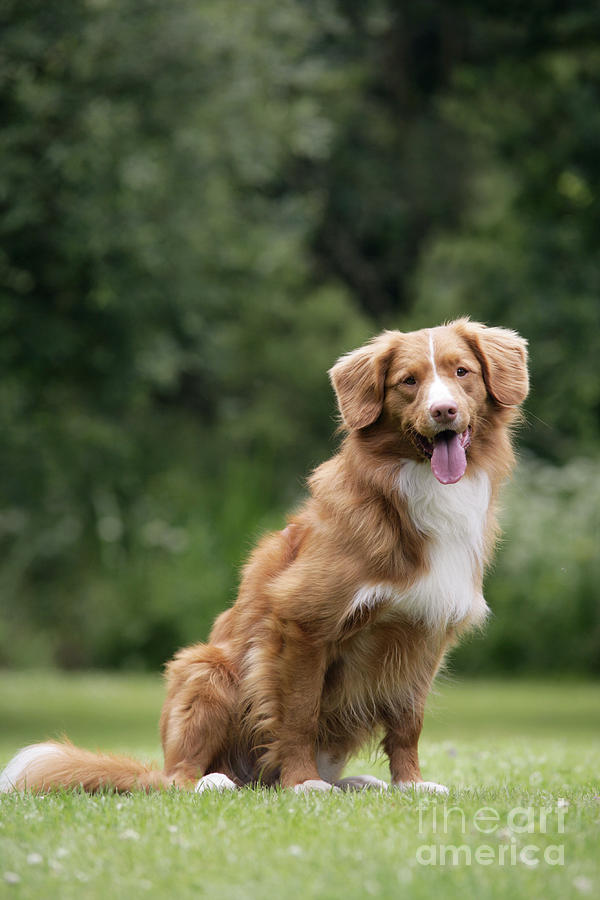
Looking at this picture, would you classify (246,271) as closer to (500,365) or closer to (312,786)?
(500,365)

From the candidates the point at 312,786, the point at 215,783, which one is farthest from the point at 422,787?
the point at 215,783

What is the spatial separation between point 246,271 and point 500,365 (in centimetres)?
1256

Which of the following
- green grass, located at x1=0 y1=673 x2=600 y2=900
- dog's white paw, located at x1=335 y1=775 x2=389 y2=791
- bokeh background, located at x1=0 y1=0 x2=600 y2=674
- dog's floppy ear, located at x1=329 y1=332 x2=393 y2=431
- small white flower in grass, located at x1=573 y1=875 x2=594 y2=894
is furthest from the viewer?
bokeh background, located at x1=0 y1=0 x2=600 y2=674

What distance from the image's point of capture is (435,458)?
5328 mm

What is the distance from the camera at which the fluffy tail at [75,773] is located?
550 centimetres

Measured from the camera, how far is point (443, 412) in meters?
5.18

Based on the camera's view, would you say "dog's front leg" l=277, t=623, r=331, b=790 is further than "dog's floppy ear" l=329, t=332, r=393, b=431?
No

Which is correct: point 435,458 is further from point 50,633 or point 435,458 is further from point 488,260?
point 488,260

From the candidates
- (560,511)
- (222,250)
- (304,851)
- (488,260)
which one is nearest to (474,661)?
(560,511)

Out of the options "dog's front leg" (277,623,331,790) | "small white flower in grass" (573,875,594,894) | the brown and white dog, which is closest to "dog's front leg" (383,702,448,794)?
the brown and white dog

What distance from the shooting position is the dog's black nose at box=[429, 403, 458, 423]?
5180 millimetres

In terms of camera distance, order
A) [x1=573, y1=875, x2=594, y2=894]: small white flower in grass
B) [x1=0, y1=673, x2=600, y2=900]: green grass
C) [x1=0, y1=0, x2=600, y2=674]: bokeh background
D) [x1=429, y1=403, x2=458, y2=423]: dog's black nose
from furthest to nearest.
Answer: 1. [x1=0, y1=0, x2=600, y2=674]: bokeh background
2. [x1=429, y1=403, x2=458, y2=423]: dog's black nose
3. [x1=0, y1=673, x2=600, y2=900]: green grass
4. [x1=573, y1=875, x2=594, y2=894]: small white flower in grass

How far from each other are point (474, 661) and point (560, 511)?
2477mm

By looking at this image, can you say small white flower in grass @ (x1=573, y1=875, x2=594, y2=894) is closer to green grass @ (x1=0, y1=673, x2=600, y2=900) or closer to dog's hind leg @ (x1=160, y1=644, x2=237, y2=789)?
green grass @ (x1=0, y1=673, x2=600, y2=900)
